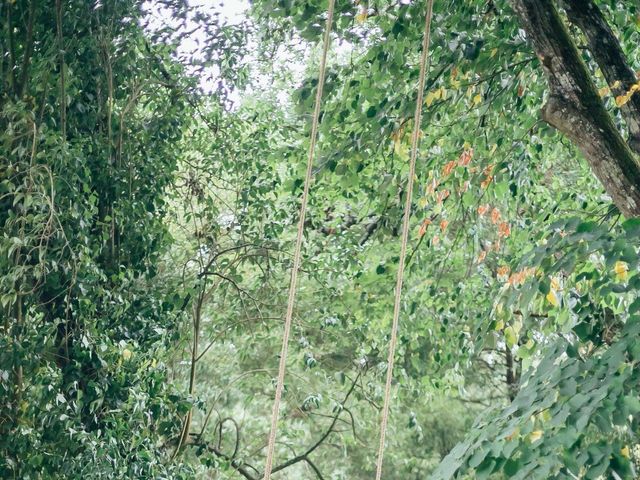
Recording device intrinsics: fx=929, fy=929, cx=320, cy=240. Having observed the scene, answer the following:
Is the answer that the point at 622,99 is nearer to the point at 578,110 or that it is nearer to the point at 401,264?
the point at 578,110

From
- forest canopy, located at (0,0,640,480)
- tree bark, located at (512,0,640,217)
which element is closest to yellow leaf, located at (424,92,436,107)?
forest canopy, located at (0,0,640,480)

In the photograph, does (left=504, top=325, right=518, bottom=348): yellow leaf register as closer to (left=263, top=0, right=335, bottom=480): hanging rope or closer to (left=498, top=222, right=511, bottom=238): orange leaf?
(left=263, top=0, right=335, bottom=480): hanging rope

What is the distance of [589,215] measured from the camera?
2475 millimetres

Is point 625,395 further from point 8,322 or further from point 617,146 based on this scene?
point 8,322

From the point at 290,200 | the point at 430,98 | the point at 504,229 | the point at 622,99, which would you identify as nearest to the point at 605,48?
the point at 622,99

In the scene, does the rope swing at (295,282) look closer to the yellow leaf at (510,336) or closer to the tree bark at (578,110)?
the tree bark at (578,110)

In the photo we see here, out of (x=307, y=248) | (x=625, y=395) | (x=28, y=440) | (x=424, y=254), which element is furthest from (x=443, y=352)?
(x=625, y=395)

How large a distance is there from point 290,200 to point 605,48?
1.92 meters

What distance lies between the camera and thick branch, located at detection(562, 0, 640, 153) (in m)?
2.11

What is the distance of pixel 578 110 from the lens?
6.75 ft

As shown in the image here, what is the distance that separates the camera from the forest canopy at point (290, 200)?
2086mm

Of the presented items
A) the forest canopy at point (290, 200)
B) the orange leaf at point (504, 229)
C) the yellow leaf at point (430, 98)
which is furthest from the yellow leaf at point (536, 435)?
the orange leaf at point (504, 229)

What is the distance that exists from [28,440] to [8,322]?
373mm

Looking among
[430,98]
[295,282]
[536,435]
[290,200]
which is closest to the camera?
[536,435]
